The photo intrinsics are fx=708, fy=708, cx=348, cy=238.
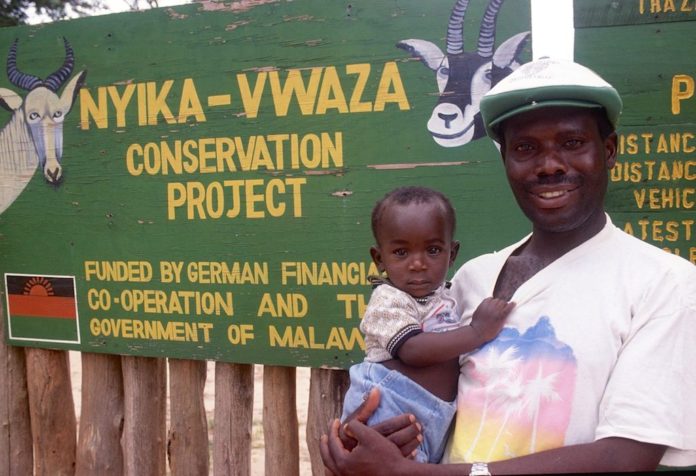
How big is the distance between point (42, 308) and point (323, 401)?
1496 mm

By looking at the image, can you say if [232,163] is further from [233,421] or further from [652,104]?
[652,104]

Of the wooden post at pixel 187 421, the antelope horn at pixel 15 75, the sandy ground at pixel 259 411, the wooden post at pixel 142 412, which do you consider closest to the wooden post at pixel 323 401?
the wooden post at pixel 187 421

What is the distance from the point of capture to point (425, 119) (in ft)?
9.21

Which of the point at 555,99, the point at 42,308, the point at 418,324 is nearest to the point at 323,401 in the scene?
the point at 418,324

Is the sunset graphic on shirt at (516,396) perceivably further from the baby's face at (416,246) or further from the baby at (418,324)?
the baby's face at (416,246)

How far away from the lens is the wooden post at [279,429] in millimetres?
3266

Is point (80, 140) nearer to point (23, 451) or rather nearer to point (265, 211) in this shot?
point (265, 211)

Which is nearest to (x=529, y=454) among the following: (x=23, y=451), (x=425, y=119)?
(x=425, y=119)

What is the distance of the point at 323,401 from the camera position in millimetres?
3152

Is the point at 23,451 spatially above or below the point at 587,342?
below

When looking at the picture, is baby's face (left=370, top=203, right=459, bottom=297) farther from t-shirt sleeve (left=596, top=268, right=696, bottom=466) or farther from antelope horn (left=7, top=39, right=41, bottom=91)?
antelope horn (left=7, top=39, right=41, bottom=91)

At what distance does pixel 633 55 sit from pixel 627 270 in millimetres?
1286

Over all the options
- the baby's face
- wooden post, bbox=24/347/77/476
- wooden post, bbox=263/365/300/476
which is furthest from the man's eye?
wooden post, bbox=24/347/77/476

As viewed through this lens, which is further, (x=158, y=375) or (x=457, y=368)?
(x=158, y=375)
